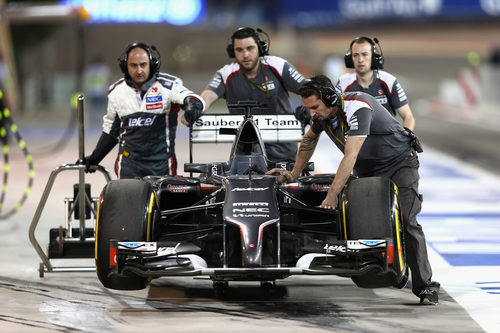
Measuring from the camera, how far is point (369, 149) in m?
8.12

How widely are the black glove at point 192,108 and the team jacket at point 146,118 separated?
10 cm

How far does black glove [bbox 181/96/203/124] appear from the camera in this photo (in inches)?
346

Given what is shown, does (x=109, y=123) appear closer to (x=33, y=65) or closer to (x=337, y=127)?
(x=337, y=127)

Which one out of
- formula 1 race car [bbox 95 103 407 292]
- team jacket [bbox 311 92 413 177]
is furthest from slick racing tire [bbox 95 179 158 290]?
team jacket [bbox 311 92 413 177]

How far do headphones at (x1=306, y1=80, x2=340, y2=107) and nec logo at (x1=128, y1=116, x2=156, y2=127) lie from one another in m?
1.89

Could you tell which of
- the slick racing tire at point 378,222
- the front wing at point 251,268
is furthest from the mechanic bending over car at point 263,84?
the front wing at point 251,268

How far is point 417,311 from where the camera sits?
24.8ft

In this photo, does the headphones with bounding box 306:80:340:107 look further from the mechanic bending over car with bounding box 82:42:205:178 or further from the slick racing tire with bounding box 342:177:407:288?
the mechanic bending over car with bounding box 82:42:205:178

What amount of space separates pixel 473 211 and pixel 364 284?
6274mm

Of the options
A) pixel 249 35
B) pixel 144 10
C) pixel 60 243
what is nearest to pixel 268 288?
pixel 60 243

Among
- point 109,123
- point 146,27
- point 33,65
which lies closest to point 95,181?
point 109,123

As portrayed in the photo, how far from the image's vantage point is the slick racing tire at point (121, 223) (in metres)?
7.39

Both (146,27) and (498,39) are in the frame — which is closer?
(146,27)

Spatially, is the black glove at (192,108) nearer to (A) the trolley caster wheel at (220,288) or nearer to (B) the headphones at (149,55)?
(B) the headphones at (149,55)
